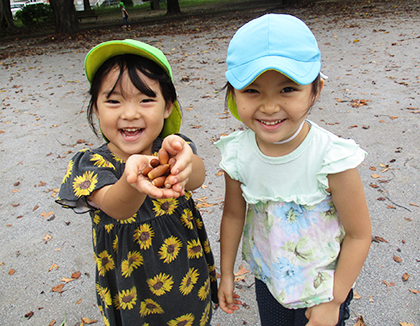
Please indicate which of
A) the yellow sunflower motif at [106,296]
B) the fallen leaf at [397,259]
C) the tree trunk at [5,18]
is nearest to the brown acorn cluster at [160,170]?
the yellow sunflower motif at [106,296]

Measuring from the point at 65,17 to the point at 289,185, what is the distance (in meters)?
17.3

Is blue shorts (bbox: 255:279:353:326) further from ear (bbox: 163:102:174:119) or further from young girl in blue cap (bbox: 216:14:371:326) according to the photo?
ear (bbox: 163:102:174:119)

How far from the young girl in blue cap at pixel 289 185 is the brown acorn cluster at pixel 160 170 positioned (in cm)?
33

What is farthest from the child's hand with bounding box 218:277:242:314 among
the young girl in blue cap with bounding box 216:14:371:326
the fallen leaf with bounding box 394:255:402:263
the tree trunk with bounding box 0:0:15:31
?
the tree trunk with bounding box 0:0:15:31

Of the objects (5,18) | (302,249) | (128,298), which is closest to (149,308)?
(128,298)

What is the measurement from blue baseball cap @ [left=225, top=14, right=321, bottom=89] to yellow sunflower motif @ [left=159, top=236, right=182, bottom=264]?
2.50ft

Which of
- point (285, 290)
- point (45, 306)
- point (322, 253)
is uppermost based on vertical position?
point (322, 253)

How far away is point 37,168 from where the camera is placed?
448 cm

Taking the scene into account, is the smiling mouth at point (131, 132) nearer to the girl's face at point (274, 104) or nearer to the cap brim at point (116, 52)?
the cap brim at point (116, 52)

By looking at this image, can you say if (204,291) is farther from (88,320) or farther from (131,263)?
(88,320)

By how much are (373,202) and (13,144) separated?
5062mm

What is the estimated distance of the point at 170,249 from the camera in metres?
1.53

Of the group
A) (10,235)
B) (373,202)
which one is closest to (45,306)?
(10,235)

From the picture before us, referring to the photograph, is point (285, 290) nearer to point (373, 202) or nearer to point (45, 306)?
point (45, 306)
